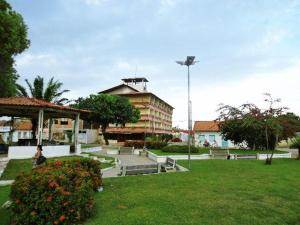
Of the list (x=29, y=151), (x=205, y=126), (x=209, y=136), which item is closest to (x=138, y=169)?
(x=29, y=151)

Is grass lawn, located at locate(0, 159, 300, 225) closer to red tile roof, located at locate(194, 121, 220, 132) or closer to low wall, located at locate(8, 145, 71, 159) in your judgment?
low wall, located at locate(8, 145, 71, 159)

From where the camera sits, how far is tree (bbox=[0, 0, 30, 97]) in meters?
21.1

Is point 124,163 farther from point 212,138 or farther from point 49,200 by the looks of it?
point 212,138

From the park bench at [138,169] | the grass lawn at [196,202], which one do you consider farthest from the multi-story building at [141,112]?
the grass lawn at [196,202]

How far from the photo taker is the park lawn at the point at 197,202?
762 cm

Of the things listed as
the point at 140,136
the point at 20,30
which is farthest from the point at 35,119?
the point at 140,136

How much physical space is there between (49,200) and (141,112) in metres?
60.1

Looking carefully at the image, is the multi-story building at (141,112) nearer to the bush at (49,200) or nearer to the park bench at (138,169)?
the park bench at (138,169)

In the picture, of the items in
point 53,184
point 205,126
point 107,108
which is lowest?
point 53,184

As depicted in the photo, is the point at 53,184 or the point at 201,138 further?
the point at 201,138

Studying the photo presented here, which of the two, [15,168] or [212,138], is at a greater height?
[212,138]

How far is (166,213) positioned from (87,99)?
1825 inches

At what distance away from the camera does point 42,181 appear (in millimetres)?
7387

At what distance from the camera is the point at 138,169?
16078mm
